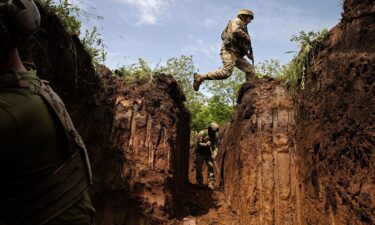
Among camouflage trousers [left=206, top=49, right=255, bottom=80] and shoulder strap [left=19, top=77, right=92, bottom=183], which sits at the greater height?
camouflage trousers [left=206, top=49, right=255, bottom=80]

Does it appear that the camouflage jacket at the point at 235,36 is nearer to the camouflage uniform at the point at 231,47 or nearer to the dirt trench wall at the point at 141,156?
the camouflage uniform at the point at 231,47

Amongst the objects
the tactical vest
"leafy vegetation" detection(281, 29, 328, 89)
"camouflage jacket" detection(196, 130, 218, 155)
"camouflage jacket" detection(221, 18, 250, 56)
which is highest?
"camouflage jacket" detection(221, 18, 250, 56)

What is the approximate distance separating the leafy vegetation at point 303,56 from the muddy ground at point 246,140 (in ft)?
0.74

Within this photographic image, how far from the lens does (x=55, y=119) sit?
2113mm

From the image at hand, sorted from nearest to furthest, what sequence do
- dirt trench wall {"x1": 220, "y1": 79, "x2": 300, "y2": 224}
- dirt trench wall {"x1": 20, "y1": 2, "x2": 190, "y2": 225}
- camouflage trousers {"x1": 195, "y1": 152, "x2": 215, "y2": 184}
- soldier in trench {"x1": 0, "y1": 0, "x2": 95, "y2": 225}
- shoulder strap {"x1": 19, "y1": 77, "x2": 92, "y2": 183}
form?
soldier in trench {"x1": 0, "y1": 0, "x2": 95, "y2": 225} < shoulder strap {"x1": 19, "y1": 77, "x2": 92, "y2": 183} < dirt trench wall {"x1": 20, "y1": 2, "x2": 190, "y2": 225} < dirt trench wall {"x1": 220, "y1": 79, "x2": 300, "y2": 224} < camouflage trousers {"x1": 195, "y1": 152, "x2": 215, "y2": 184}

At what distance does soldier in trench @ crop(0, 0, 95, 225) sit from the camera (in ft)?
6.35

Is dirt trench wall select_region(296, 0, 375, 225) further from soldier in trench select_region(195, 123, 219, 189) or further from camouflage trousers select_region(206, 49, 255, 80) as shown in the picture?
soldier in trench select_region(195, 123, 219, 189)

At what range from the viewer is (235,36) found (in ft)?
34.2

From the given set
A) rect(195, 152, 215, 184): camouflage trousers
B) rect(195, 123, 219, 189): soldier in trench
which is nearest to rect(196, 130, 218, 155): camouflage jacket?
rect(195, 123, 219, 189): soldier in trench

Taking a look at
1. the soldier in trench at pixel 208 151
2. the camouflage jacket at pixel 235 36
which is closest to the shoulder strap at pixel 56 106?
the camouflage jacket at pixel 235 36

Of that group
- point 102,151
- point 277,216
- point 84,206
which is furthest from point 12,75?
point 277,216

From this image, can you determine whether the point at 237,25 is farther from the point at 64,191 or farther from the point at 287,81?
the point at 64,191

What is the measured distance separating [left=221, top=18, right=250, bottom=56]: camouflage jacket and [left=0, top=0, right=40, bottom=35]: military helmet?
336 inches

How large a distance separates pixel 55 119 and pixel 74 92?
13.6ft
